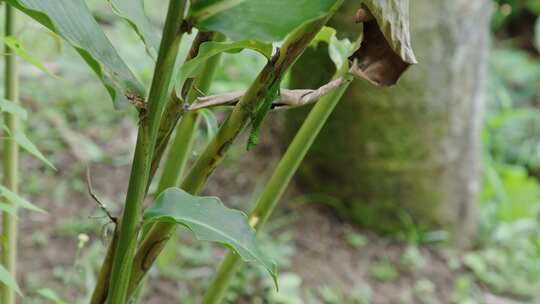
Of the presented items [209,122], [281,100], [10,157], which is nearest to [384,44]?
[281,100]

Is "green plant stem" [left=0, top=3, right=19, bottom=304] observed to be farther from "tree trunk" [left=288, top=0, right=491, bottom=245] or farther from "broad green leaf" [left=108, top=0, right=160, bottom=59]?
"tree trunk" [left=288, top=0, right=491, bottom=245]

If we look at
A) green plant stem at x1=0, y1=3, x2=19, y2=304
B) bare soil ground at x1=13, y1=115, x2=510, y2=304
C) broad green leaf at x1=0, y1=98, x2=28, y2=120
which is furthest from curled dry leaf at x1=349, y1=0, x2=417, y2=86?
bare soil ground at x1=13, y1=115, x2=510, y2=304

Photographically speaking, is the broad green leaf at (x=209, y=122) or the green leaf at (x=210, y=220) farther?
the broad green leaf at (x=209, y=122)

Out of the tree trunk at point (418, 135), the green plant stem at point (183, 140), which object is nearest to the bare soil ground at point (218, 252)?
the tree trunk at point (418, 135)

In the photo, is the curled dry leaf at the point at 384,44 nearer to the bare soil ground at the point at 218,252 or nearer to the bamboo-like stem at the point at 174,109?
the bamboo-like stem at the point at 174,109

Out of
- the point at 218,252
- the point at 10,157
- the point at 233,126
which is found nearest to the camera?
the point at 233,126

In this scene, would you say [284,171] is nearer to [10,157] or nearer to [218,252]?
[10,157]

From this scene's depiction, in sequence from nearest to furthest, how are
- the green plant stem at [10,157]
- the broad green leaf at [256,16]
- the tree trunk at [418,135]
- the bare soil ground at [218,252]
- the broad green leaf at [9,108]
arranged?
1. the broad green leaf at [256,16]
2. the broad green leaf at [9,108]
3. the green plant stem at [10,157]
4. the bare soil ground at [218,252]
5. the tree trunk at [418,135]
